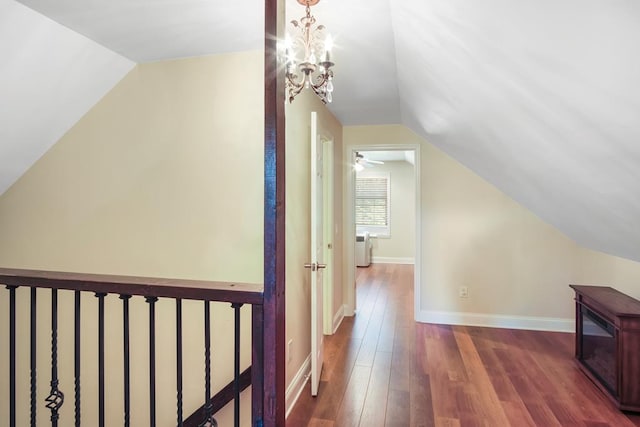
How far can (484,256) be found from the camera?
408 cm

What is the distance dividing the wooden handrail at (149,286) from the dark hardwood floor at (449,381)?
154 cm

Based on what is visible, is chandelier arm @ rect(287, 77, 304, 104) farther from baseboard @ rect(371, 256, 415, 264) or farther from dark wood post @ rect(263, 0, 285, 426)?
baseboard @ rect(371, 256, 415, 264)

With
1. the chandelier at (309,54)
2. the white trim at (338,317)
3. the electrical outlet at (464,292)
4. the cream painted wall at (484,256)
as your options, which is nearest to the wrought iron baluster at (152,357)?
the chandelier at (309,54)

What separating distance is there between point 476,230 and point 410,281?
2384mm

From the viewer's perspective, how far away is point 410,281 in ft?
20.6

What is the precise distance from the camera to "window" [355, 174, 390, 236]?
8.26 metres

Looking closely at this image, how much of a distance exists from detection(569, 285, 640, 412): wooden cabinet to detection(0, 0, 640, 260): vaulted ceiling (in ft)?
1.33

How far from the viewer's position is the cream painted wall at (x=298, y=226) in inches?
101

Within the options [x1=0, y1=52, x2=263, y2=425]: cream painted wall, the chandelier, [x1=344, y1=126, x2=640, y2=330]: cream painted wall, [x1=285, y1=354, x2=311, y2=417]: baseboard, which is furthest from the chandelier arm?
[x1=344, y1=126, x2=640, y2=330]: cream painted wall

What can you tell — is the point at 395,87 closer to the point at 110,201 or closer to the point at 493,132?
the point at 493,132

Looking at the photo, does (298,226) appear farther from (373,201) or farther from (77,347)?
(373,201)

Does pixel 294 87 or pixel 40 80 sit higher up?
pixel 40 80

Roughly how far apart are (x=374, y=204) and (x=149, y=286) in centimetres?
735

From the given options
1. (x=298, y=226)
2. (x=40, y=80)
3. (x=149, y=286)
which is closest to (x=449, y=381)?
(x=298, y=226)
